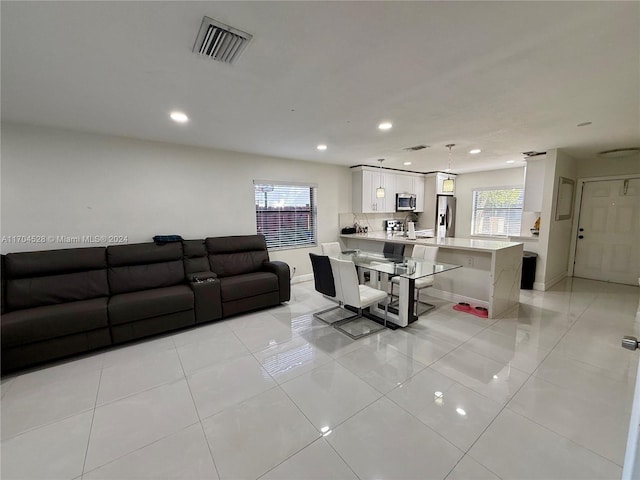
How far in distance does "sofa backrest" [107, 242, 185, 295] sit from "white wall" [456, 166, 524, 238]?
6.84 m

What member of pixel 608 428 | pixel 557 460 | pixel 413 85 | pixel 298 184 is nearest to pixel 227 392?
pixel 557 460

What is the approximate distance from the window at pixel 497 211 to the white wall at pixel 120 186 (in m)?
5.05

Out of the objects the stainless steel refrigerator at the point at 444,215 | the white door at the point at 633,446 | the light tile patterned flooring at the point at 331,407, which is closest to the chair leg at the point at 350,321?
the light tile patterned flooring at the point at 331,407

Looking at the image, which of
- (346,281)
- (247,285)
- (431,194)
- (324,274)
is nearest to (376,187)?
(431,194)

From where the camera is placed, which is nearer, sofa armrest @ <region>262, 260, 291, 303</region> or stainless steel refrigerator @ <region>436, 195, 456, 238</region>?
sofa armrest @ <region>262, 260, 291, 303</region>

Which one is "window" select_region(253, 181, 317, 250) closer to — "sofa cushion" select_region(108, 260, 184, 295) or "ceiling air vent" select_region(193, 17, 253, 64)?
"sofa cushion" select_region(108, 260, 184, 295)

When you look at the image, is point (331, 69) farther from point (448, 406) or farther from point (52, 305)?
point (52, 305)

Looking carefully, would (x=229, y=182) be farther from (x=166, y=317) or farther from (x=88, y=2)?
(x=88, y=2)

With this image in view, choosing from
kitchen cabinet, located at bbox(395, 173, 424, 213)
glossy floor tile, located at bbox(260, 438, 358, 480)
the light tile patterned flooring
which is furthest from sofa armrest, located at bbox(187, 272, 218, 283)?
kitchen cabinet, located at bbox(395, 173, 424, 213)

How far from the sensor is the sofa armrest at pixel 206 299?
3211mm

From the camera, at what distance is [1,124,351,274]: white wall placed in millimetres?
2912

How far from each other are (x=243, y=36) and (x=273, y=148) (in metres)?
2.61

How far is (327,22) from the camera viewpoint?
54.6 inches

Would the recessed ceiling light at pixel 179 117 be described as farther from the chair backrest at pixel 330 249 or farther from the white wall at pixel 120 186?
the chair backrest at pixel 330 249
